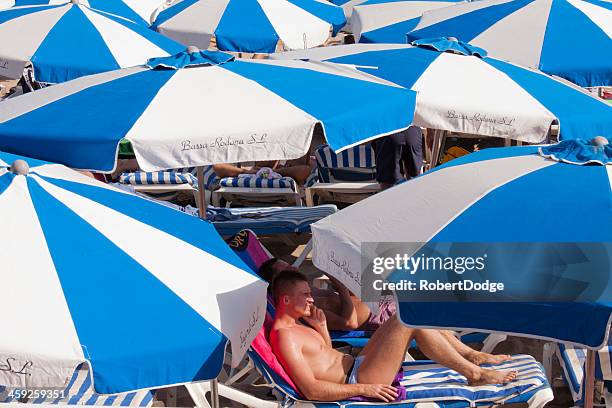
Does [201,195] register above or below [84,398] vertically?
above

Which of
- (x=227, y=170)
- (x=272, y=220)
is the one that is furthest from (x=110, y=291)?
(x=227, y=170)

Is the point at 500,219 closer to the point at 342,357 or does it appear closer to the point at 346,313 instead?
the point at 342,357

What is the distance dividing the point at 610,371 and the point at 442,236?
4.94 feet

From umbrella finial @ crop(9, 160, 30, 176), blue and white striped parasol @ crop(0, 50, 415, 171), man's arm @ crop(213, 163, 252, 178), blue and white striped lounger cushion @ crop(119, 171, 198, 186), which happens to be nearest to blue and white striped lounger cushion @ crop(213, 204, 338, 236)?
blue and white striped lounger cushion @ crop(119, 171, 198, 186)

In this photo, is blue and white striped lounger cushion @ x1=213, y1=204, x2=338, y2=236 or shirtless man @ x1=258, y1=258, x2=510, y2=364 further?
blue and white striped lounger cushion @ x1=213, y1=204, x2=338, y2=236

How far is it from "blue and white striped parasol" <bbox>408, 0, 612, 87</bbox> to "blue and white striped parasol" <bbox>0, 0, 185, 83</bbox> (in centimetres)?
274

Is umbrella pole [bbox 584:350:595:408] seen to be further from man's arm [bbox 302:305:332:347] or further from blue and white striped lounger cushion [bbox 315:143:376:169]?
blue and white striped lounger cushion [bbox 315:143:376:169]

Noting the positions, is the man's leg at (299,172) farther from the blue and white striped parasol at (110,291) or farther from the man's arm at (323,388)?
the blue and white striped parasol at (110,291)

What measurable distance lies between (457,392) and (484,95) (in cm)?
250

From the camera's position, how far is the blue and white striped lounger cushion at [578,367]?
17.3 ft

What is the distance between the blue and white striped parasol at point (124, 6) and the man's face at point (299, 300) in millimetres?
6941

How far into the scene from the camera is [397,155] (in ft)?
28.5

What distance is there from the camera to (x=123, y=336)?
4051mm

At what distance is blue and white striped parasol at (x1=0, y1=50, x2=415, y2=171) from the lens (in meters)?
5.85
